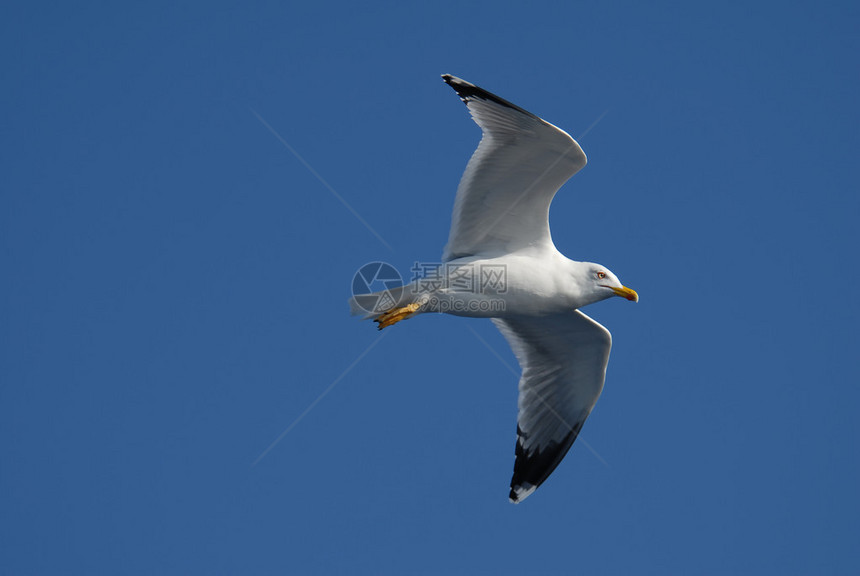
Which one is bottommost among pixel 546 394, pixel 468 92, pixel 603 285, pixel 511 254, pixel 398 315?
pixel 398 315

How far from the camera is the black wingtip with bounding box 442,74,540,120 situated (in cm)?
773

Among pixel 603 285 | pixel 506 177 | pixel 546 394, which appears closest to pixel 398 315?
pixel 506 177

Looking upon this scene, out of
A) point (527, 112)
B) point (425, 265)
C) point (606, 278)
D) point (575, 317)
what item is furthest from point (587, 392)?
point (527, 112)

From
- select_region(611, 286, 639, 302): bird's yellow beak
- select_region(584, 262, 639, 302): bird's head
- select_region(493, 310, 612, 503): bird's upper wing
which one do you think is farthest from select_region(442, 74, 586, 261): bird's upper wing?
select_region(493, 310, 612, 503): bird's upper wing

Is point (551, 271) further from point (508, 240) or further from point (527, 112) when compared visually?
point (527, 112)

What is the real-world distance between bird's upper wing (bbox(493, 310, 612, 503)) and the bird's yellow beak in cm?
120

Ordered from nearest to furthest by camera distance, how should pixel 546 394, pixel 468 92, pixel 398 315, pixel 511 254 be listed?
pixel 468 92, pixel 398 315, pixel 511 254, pixel 546 394

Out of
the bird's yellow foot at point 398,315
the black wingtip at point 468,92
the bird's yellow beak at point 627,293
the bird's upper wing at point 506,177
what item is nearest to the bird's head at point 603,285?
the bird's yellow beak at point 627,293

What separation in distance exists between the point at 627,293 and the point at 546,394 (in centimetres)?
182

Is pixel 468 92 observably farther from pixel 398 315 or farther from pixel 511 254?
pixel 398 315

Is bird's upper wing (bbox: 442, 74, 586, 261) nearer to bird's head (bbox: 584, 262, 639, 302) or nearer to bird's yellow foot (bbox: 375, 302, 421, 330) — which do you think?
bird's head (bbox: 584, 262, 639, 302)

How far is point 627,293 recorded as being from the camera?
8430 millimetres

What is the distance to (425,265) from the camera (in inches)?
340

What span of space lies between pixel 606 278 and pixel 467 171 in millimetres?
1624
